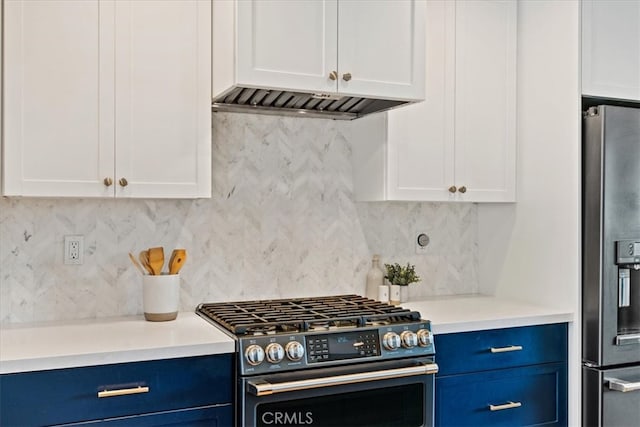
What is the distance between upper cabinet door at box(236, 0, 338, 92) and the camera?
2336 millimetres

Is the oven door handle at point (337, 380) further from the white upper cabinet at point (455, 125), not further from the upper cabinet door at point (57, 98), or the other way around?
the upper cabinet door at point (57, 98)

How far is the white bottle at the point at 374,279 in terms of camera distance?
306 centimetres

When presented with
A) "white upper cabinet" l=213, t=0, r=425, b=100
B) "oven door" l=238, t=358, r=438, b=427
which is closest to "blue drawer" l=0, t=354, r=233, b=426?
"oven door" l=238, t=358, r=438, b=427

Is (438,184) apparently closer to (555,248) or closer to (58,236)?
(555,248)

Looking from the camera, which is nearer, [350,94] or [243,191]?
[350,94]

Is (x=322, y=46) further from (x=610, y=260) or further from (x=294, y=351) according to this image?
(x=610, y=260)

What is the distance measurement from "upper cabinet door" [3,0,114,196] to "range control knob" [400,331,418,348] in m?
1.17

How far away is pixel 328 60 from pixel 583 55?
1127mm

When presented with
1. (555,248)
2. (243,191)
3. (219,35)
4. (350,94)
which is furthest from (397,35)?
(555,248)

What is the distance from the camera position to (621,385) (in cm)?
270

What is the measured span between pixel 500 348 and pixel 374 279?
662 mm

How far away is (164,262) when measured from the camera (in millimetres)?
2684

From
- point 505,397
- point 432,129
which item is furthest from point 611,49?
point 505,397

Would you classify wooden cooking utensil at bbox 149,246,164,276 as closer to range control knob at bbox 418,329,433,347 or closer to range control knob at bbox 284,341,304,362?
range control knob at bbox 284,341,304,362
